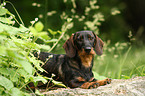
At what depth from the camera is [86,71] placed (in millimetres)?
3383

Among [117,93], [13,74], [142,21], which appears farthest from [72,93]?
[142,21]

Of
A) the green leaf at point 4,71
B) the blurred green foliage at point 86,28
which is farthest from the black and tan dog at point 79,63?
the green leaf at point 4,71

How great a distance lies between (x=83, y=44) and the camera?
322 cm

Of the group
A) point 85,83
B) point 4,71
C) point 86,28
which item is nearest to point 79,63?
point 85,83

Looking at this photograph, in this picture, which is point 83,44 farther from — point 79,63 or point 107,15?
point 107,15

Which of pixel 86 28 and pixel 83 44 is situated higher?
pixel 86 28

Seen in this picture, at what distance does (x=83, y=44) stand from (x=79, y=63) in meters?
0.34

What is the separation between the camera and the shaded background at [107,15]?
7.06m

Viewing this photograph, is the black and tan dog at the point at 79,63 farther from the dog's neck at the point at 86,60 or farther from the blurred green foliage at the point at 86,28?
the blurred green foliage at the point at 86,28

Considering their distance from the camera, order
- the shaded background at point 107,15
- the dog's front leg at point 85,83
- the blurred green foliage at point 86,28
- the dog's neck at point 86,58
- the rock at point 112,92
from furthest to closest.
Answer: the shaded background at point 107,15
the blurred green foliage at point 86,28
the dog's neck at point 86,58
the dog's front leg at point 85,83
the rock at point 112,92

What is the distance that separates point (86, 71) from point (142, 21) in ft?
25.5

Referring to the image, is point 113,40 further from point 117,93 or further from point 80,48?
point 117,93

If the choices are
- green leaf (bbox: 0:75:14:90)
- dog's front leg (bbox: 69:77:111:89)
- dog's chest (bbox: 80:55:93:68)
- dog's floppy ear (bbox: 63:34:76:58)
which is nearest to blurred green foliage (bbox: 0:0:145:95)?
green leaf (bbox: 0:75:14:90)

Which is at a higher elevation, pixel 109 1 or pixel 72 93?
pixel 109 1
